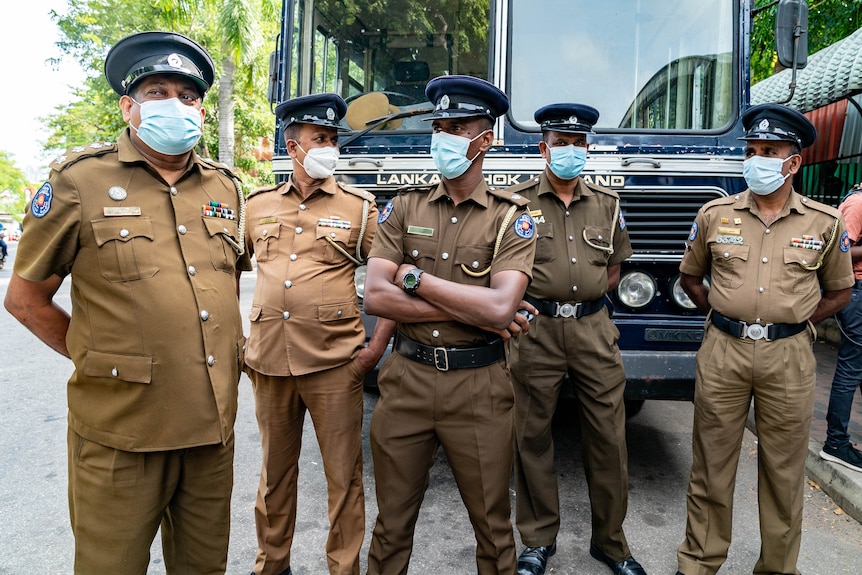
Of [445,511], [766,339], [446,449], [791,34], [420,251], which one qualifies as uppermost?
[791,34]

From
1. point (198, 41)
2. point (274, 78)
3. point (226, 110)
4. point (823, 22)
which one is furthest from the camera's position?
point (198, 41)

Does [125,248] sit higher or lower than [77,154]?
lower

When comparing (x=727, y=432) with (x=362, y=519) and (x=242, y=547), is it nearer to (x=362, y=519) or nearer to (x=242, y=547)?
(x=362, y=519)

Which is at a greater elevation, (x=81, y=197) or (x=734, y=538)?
(x=81, y=197)

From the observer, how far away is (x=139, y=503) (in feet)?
6.08

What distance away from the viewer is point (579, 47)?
3350 millimetres

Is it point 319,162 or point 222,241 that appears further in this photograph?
point 319,162

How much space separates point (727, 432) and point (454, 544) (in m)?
1.34

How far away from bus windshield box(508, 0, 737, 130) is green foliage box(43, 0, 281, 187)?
11375 mm

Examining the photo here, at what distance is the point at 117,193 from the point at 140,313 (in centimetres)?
35

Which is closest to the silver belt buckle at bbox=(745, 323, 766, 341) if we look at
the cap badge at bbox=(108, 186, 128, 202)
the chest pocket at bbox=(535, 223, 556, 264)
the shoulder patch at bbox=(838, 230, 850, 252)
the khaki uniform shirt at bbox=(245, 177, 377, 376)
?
the shoulder patch at bbox=(838, 230, 850, 252)

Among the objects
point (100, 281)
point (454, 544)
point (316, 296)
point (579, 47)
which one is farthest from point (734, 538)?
point (100, 281)

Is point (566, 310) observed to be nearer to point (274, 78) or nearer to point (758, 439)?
point (758, 439)

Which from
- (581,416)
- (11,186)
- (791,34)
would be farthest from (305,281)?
(11,186)
